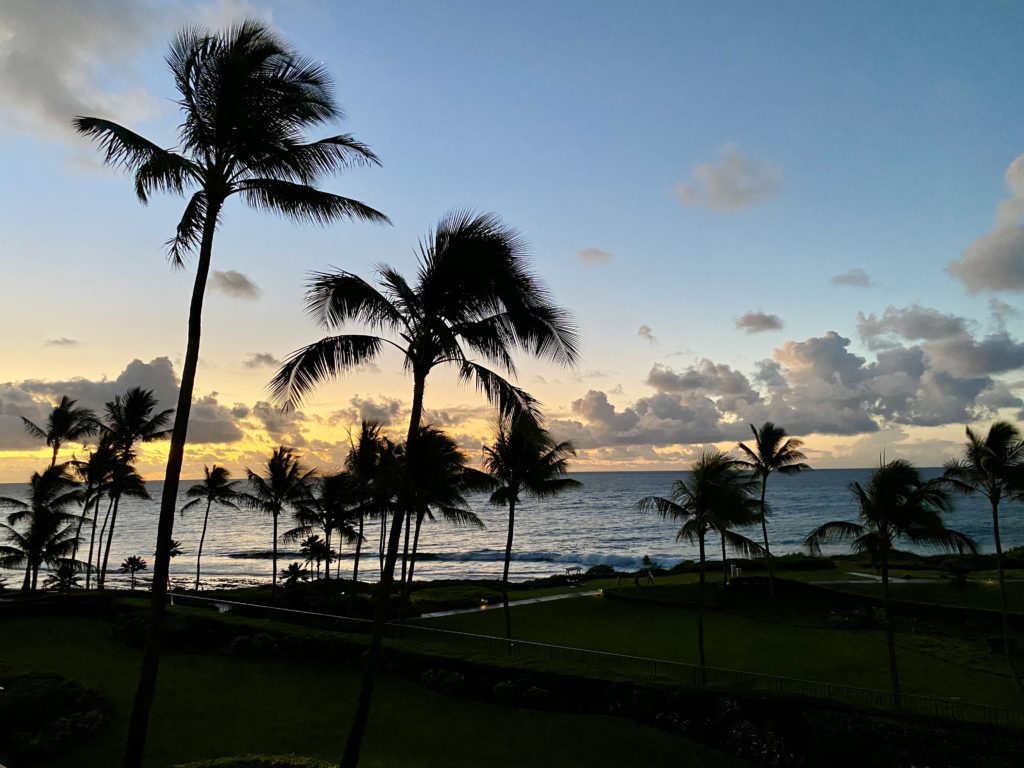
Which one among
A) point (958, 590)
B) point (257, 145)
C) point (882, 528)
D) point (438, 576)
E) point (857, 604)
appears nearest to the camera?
point (257, 145)

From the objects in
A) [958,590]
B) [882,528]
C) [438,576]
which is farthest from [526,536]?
[882,528]

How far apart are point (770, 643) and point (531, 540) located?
81.8 metres

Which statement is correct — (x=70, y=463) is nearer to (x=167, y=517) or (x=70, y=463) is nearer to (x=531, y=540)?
(x=167, y=517)

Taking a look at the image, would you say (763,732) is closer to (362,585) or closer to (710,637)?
(710,637)

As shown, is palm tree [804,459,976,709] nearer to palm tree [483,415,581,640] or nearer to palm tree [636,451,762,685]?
palm tree [636,451,762,685]

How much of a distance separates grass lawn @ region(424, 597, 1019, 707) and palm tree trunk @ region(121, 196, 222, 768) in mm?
17841

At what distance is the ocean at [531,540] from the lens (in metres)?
79.2

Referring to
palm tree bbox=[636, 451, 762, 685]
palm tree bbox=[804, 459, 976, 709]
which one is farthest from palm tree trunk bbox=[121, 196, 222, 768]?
palm tree bbox=[804, 459, 976, 709]

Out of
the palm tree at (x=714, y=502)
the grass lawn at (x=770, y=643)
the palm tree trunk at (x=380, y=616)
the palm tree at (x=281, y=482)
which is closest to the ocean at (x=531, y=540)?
the palm tree at (x=281, y=482)

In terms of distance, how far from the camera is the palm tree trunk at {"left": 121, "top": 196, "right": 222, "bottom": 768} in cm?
912

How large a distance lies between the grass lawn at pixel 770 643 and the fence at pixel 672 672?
284 cm

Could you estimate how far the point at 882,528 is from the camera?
19.1m

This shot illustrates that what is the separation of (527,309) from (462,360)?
5.14ft

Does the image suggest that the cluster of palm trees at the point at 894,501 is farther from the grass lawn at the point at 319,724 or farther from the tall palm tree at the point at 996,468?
the grass lawn at the point at 319,724
